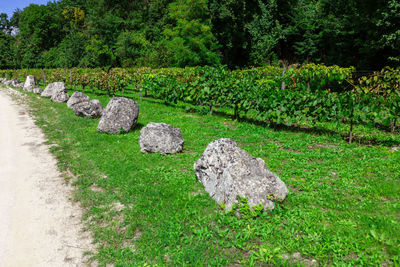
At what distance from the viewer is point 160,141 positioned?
7.75 meters

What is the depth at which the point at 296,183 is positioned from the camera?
18.7 feet

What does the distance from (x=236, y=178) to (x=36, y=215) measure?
12.9 ft

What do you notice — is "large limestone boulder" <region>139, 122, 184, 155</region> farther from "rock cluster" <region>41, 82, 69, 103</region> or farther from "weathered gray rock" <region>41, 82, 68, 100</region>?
"weathered gray rock" <region>41, 82, 68, 100</region>

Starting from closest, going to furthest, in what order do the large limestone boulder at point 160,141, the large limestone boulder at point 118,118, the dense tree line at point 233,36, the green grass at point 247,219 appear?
1. the green grass at point 247,219
2. the large limestone boulder at point 160,141
3. the large limestone boulder at point 118,118
4. the dense tree line at point 233,36

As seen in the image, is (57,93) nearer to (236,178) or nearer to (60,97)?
(60,97)

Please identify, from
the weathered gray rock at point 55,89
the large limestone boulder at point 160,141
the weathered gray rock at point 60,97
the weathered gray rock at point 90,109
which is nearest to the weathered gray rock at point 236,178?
the large limestone boulder at point 160,141

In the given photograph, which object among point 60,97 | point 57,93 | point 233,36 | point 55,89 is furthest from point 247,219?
point 233,36

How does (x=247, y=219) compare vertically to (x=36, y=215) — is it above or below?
above

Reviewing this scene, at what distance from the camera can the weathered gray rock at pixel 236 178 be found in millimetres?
4691

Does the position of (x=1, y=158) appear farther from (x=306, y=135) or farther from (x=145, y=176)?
(x=306, y=135)

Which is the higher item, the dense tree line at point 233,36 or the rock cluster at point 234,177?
the dense tree line at point 233,36

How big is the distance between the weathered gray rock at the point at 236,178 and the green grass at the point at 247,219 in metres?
0.23

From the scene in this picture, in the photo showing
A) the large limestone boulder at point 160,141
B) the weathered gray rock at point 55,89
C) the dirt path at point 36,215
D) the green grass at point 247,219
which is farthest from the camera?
the weathered gray rock at point 55,89

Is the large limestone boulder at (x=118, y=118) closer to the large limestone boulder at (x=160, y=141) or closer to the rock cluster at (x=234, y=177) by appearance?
the large limestone boulder at (x=160, y=141)
